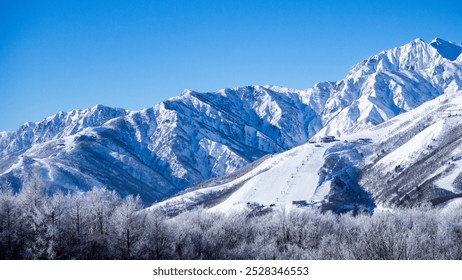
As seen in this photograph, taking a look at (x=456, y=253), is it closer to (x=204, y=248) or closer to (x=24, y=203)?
(x=204, y=248)

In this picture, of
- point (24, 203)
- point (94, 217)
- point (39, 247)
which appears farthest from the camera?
point (94, 217)

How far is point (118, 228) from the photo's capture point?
72.4 meters

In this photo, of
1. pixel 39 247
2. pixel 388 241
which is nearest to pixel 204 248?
pixel 39 247

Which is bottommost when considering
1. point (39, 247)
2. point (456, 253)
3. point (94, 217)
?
point (456, 253)

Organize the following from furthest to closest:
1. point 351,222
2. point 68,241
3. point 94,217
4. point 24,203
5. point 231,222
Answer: point 351,222 < point 231,222 < point 94,217 < point 24,203 < point 68,241

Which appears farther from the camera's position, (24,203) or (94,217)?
(94,217)

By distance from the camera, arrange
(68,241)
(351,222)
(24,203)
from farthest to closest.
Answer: (351,222), (24,203), (68,241)
